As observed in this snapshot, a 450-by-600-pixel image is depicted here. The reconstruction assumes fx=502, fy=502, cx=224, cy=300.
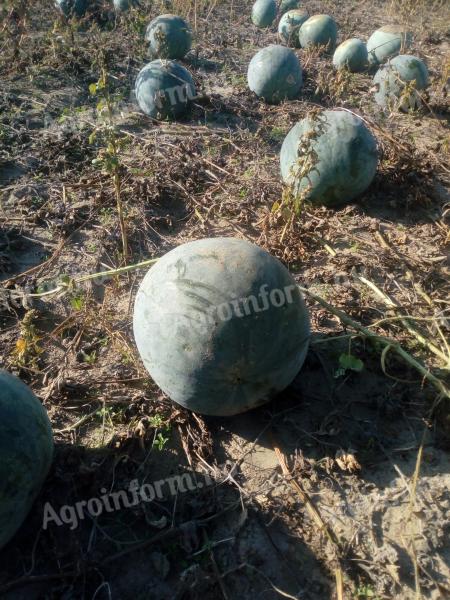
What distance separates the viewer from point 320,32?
853 cm

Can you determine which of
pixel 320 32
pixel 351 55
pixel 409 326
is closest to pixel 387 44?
pixel 351 55

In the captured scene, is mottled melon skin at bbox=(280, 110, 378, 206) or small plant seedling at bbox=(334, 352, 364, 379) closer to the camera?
small plant seedling at bbox=(334, 352, 364, 379)

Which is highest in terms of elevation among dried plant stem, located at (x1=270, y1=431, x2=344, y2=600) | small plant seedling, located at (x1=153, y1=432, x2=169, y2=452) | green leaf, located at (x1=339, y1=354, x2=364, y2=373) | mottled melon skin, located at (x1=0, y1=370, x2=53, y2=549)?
mottled melon skin, located at (x1=0, y1=370, x2=53, y2=549)

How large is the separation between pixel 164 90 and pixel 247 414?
478 centimetres

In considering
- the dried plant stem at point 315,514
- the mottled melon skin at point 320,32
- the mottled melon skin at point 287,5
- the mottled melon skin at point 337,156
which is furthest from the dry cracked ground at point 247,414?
the mottled melon skin at point 287,5

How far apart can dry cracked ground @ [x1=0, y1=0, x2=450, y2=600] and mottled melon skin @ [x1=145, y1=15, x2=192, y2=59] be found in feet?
6.15

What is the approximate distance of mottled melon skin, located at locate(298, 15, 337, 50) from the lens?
8523 mm

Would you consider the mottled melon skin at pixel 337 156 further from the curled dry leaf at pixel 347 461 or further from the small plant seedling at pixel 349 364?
the curled dry leaf at pixel 347 461

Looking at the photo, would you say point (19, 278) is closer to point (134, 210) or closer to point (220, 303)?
point (134, 210)

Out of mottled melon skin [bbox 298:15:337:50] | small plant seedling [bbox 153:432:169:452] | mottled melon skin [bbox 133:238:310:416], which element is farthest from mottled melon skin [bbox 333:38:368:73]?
small plant seedling [bbox 153:432:169:452]

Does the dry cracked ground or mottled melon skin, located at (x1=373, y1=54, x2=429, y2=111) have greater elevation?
mottled melon skin, located at (x1=373, y1=54, x2=429, y2=111)

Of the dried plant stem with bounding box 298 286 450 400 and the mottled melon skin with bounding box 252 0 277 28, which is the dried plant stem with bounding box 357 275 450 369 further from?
the mottled melon skin with bounding box 252 0 277 28

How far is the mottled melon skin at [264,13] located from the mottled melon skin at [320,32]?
1501 mm

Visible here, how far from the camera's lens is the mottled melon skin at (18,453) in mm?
2355
